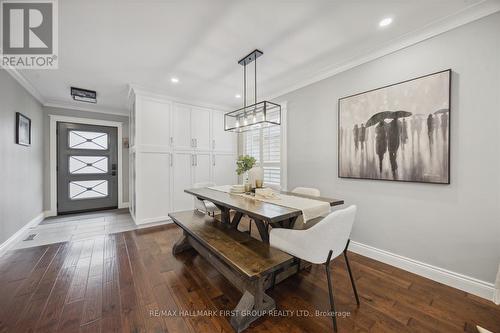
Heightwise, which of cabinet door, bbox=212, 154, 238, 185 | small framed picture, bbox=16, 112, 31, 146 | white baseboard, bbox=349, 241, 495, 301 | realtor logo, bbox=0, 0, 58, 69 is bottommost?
white baseboard, bbox=349, 241, 495, 301

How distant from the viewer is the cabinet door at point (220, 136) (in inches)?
174

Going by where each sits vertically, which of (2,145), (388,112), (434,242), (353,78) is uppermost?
(353,78)

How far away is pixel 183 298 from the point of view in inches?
65.9

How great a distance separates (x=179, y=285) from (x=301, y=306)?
45.3 inches

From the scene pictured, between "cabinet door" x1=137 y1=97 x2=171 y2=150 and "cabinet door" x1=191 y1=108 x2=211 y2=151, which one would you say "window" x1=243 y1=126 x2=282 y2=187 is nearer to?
"cabinet door" x1=191 y1=108 x2=211 y2=151

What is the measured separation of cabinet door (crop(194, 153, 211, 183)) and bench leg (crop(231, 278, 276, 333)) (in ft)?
9.90

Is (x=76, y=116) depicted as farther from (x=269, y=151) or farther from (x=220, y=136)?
(x=269, y=151)

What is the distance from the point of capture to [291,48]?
7.56ft

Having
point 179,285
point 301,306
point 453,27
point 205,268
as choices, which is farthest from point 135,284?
point 453,27

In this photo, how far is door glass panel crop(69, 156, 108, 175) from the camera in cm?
442

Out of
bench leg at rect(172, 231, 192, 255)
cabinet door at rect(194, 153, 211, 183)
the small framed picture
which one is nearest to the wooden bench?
bench leg at rect(172, 231, 192, 255)

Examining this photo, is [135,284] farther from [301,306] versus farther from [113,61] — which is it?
[113,61]

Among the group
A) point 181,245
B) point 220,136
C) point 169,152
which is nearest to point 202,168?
point 169,152

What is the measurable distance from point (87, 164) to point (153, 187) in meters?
2.29
